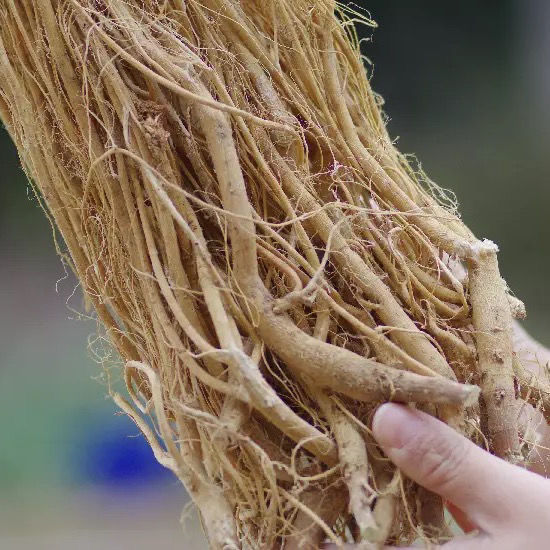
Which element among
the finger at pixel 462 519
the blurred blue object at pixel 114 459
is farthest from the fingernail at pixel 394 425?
the blurred blue object at pixel 114 459

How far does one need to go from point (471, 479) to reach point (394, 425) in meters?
0.08

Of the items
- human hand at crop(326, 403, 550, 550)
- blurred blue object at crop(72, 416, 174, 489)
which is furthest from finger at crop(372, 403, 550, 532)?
blurred blue object at crop(72, 416, 174, 489)

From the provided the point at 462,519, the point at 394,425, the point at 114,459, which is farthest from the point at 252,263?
the point at 114,459

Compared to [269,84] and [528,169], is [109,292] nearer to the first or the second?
[269,84]

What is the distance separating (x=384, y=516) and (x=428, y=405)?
10cm

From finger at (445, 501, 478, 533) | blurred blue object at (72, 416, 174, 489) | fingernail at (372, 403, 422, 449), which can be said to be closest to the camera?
fingernail at (372, 403, 422, 449)

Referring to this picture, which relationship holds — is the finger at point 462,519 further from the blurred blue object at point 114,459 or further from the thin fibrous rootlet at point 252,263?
the blurred blue object at point 114,459

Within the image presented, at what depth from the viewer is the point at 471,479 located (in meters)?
0.53

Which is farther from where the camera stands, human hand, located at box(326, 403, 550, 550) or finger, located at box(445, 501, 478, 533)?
finger, located at box(445, 501, 478, 533)

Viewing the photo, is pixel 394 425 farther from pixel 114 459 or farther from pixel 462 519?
pixel 114 459

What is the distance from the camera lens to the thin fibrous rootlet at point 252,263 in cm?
55

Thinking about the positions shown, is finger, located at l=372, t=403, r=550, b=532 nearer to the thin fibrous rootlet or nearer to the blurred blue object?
the thin fibrous rootlet

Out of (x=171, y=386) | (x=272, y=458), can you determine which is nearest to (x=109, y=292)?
(x=171, y=386)

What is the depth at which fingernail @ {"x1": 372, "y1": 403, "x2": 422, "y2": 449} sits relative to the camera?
1.74 ft
